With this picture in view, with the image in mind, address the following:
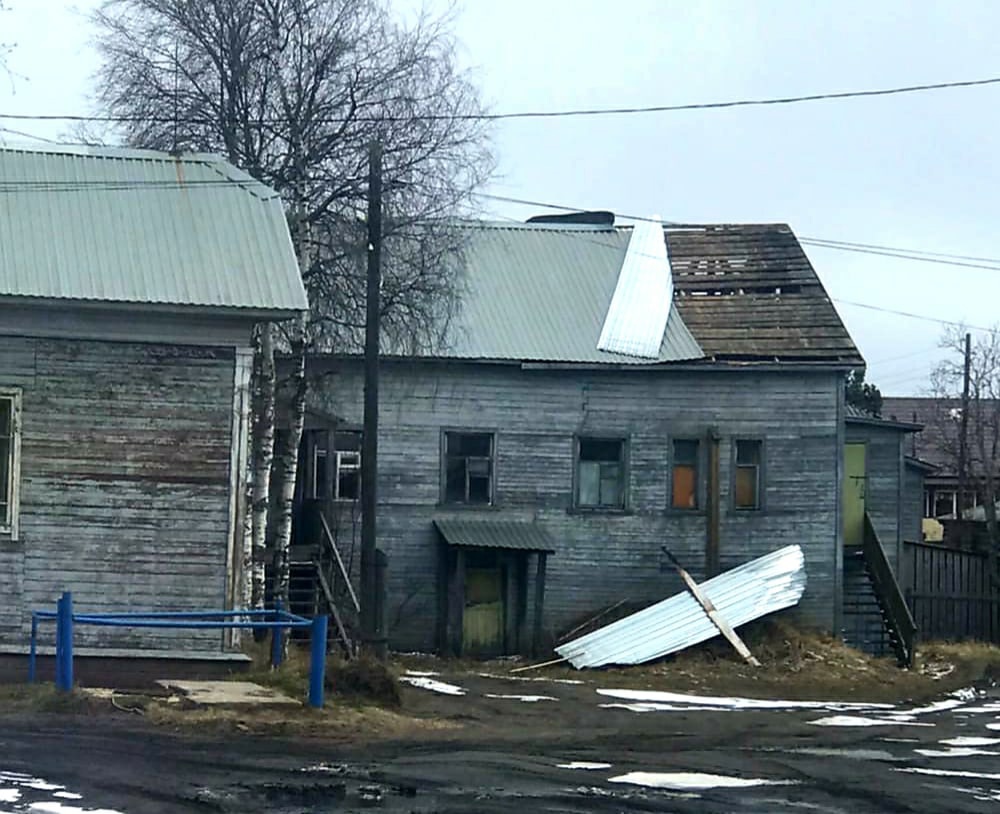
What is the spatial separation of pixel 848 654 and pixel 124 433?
16.1 metres

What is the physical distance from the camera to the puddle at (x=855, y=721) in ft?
71.7

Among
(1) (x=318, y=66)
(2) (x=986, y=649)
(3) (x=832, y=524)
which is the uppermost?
(1) (x=318, y=66)

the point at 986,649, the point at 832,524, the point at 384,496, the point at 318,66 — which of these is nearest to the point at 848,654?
the point at 832,524

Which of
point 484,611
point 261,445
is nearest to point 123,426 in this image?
point 261,445

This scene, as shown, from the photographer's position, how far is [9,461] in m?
20.1

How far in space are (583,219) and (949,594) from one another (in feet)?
39.9

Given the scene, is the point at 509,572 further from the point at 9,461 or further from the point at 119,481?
the point at 9,461

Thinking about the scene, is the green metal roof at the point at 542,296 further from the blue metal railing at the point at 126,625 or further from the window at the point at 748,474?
the blue metal railing at the point at 126,625

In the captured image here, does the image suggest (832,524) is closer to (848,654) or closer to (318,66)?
(848,654)

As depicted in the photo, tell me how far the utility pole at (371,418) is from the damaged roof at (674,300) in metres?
7.21

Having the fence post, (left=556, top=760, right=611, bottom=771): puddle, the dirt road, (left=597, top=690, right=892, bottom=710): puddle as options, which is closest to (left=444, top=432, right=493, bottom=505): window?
(left=597, top=690, right=892, bottom=710): puddle

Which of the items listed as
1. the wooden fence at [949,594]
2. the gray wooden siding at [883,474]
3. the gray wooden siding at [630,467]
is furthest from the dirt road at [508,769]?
the wooden fence at [949,594]

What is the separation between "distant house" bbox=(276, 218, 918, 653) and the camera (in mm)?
32094

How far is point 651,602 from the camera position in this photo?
3234 centimetres
